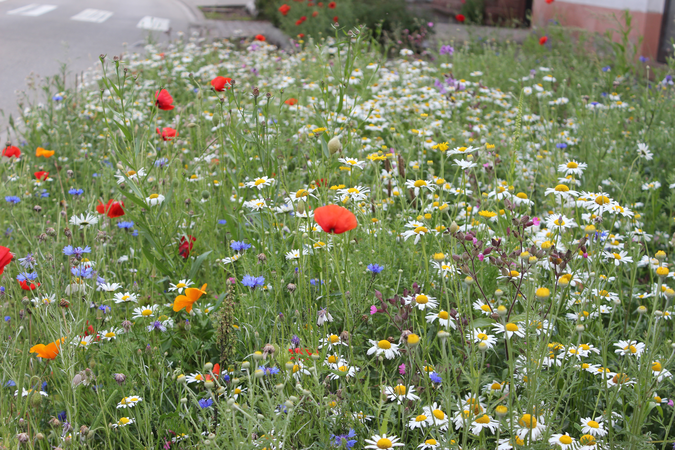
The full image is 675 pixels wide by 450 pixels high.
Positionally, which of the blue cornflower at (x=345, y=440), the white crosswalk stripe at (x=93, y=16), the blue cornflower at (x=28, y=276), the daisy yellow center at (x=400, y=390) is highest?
the white crosswalk stripe at (x=93, y=16)

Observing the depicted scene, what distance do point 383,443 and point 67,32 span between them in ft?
36.2

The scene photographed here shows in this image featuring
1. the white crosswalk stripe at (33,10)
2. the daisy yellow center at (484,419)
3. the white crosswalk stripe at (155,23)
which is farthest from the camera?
the white crosswalk stripe at (33,10)

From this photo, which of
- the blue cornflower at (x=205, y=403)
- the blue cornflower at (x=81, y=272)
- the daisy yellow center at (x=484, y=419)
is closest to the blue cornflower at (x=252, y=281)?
the blue cornflower at (x=205, y=403)

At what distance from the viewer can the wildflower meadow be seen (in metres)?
1.39

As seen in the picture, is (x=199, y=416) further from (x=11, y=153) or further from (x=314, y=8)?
(x=314, y=8)

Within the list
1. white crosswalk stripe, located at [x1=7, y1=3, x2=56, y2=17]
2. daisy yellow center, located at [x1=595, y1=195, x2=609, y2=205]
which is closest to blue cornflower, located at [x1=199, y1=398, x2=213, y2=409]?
daisy yellow center, located at [x1=595, y1=195, x2=609, y2=205]

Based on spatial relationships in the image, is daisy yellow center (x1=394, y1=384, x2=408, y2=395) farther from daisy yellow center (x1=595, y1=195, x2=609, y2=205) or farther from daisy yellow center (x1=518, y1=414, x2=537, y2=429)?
daisy yellow center (x1=595, y1=195, x2=609, y2=205)

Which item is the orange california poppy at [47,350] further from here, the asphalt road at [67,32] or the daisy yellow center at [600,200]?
the asphalt road at [67,32]

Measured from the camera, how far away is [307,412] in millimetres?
1511

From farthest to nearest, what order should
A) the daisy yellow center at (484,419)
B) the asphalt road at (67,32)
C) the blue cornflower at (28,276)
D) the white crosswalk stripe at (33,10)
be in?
the white crosswalk stripe at (33,10) < the asphalt road at (67,32) < the blue cornflower at (28,276) < the daisy yellow center at (484,419)

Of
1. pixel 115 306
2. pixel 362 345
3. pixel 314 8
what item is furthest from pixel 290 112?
pixel 314 8

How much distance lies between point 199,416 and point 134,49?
27.2 ft

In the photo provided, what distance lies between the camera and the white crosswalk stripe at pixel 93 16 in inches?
474

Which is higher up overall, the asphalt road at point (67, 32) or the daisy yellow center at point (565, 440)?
the asphalt road at point (67, 32)
